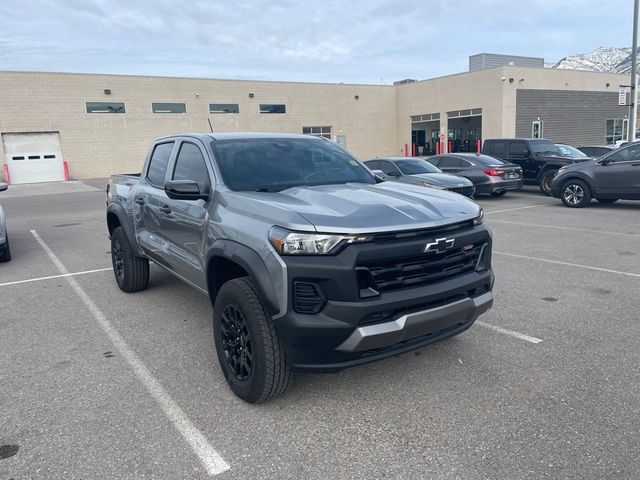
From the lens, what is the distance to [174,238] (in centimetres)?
459

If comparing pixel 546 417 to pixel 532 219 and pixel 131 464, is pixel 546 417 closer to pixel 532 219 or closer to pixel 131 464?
pixel 131 464

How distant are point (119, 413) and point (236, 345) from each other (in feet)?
2.89

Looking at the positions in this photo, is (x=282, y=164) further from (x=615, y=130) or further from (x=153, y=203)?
(x=615, y=130)

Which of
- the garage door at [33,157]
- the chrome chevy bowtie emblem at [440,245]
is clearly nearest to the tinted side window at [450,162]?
the chrome chevy bowtie emblem at [440,245]

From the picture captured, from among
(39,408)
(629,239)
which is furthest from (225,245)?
(629,239)

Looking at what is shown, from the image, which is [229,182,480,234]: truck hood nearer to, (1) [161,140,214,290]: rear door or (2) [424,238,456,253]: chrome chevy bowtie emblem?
(2) [424,238,456,253]: chrome chevy bowtie emblem

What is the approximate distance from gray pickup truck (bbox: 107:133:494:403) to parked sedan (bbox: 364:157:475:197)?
7.69 m

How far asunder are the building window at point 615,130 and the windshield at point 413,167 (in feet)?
104

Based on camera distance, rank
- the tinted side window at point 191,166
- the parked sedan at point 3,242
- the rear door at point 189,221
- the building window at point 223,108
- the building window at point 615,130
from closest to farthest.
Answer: the rear door at point 189,221, the tinted side window at point 191,166, the parked sedan at point 3,242, the building window at point 223,108, the building window at point 615,130

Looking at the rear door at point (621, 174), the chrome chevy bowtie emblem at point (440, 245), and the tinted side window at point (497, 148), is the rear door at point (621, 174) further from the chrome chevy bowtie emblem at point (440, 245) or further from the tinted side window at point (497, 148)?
the chrome chevy bowtie emblem at point (440, 245)

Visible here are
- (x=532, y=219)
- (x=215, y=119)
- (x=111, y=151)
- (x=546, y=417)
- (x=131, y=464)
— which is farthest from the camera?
(x=215, y=119)

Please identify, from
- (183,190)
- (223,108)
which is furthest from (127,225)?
(223,108)

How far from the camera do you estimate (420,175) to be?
12516mm

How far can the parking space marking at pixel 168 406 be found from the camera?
9.45ft
